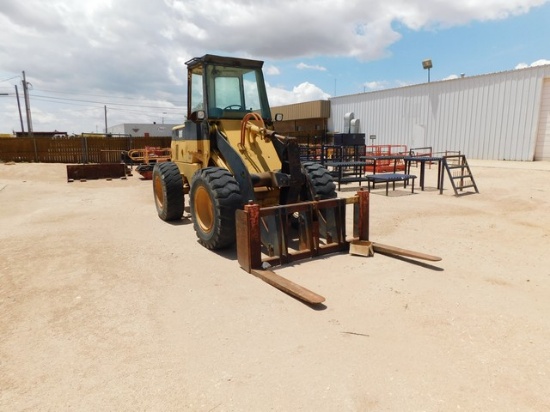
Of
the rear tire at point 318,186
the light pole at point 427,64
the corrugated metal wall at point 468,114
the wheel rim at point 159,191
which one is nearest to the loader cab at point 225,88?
the rear tire at point 318,186

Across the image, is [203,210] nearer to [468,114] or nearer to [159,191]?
[159,191]

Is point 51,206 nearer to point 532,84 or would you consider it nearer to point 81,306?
point 81,306

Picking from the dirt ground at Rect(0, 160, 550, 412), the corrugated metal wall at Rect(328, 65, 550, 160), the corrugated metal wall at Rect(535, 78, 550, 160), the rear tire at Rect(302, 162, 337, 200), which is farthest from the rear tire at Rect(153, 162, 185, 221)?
the corrugated metal wall at Rect(535, 78, 550, 160)

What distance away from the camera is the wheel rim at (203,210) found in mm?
5344

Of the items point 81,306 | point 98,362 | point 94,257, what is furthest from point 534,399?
point 94,257

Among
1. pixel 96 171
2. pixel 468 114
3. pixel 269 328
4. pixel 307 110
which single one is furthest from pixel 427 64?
pixel 269 328

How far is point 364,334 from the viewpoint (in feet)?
10.2

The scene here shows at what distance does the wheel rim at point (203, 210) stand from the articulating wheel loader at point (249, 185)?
15 mm

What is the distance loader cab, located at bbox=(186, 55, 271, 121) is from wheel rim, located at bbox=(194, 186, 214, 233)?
1.22 meters

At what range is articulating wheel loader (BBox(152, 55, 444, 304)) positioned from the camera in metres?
4.62

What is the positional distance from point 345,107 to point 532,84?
13364 millimetres

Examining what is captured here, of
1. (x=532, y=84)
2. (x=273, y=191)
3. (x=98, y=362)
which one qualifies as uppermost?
(x=532, y=84)

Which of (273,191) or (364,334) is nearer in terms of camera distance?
(364,334)

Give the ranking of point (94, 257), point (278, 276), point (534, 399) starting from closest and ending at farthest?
point (534, 399), point (278, 276), point (94, 257)
